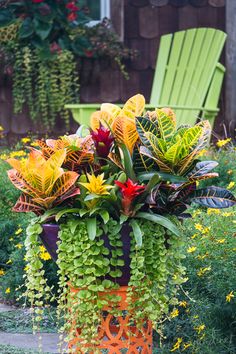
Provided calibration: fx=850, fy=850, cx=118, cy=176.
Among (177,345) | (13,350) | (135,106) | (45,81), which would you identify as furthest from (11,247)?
(45,81)

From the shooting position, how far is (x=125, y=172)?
264 cm

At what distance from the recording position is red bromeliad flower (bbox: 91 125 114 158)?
104 inches

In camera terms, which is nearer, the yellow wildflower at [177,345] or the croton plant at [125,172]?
the croton plant at [125,172]

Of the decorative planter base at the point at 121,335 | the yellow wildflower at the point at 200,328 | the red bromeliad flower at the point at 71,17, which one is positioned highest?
the red bromeliad flower at the point at 71,17

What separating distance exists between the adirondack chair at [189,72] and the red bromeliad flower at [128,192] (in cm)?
369

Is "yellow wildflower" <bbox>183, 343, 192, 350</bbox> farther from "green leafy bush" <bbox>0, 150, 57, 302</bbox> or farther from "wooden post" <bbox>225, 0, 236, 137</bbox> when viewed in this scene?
"wooden post" <bbox>225, 0, 236, 137</bbox>

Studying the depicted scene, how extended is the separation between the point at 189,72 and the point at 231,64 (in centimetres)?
36

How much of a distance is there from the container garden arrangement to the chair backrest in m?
3.77

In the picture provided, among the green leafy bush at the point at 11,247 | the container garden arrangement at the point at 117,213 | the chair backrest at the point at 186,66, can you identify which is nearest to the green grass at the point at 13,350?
the green leafy bush at the point at 11,247

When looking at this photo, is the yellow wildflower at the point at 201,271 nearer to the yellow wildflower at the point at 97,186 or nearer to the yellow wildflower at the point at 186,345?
the yellow wildflower at the point at 186,345

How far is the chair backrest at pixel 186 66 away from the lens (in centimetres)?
644

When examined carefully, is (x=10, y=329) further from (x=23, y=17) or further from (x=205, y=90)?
(x=23, y=17)

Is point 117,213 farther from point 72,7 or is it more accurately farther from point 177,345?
point 72,7

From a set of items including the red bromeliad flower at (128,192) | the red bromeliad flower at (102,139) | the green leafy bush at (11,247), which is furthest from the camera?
the green leafy bush at (11,247)
